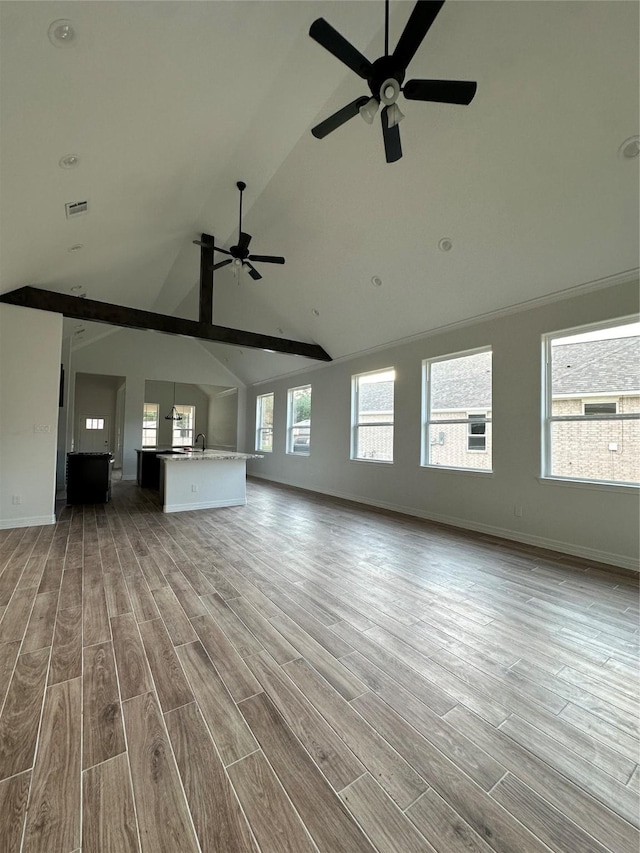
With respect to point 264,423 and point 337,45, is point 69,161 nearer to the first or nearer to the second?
point 337,45

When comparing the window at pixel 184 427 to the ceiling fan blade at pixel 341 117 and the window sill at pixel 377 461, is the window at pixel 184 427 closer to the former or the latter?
the window sill at pixel 377 461

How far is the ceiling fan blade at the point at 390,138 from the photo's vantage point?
2.09m

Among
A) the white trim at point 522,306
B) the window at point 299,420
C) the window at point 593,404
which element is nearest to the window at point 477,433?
the window at point 593,404

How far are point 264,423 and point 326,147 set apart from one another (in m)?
7.34

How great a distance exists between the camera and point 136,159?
291cm

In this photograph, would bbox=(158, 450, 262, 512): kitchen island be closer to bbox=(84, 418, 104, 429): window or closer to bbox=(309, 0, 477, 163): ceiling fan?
bbox=(309, 0, 477, 163): ceiling fan

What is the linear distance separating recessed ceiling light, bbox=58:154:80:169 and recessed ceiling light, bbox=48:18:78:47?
0.87 meters

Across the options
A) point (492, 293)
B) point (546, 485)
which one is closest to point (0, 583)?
point (546, 485)

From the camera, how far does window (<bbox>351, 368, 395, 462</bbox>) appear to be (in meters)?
6.16

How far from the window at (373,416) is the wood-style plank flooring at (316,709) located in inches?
125

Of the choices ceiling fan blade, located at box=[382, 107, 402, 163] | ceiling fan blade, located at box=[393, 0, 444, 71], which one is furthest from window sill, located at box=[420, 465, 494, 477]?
ceiling fan blade, located at box=[393, 0, 444, 71]

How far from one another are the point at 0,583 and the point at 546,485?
5343 millimetres

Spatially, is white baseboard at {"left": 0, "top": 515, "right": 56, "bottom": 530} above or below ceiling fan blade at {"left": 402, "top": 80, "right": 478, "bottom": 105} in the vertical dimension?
below

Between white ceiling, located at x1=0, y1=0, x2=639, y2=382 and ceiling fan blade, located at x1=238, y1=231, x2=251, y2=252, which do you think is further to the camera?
ceiling fan blade, located at x1=238, y1=231, x2=251, y2=252
